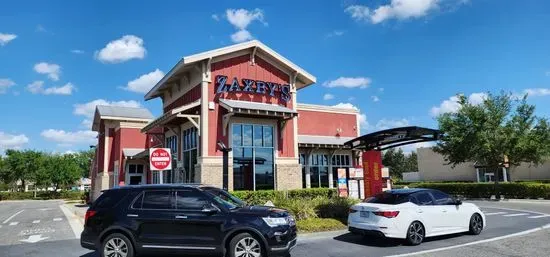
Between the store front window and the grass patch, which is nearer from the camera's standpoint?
the grass patch

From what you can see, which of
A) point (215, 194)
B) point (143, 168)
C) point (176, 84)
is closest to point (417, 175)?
point (143, 168)

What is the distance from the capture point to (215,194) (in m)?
9.31

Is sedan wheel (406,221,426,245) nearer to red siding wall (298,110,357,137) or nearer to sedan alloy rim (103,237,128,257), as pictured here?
sedan alloy rim (103,237,128,257)

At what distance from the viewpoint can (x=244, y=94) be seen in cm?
2092

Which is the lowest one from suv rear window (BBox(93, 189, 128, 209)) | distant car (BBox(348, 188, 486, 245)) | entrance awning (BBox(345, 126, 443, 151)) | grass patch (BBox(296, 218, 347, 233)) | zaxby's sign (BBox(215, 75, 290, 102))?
grass patch (BBox(296, 218, 347, 233))

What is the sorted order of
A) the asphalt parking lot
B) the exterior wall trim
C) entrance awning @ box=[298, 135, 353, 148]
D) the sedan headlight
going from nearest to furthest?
the sedan headlight, the asphalt parking lot, entrance awning @ box=[298, 135, 353, 148], the exterior wall trim

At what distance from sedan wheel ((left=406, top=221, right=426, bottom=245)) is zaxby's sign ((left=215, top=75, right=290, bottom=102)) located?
12.0 metres

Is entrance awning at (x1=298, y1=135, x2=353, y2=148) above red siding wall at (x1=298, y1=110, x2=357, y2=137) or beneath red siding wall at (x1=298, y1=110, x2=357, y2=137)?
beneath

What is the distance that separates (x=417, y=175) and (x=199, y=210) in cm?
5443

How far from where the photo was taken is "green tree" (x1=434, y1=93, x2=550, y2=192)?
30.2 metres

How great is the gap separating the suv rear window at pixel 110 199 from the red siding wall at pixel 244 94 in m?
10.1

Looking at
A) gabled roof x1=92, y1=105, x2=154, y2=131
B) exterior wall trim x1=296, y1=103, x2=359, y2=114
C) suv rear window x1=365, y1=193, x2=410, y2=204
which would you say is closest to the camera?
suv rear window x1=365, y1=193, x2=410, y2=204

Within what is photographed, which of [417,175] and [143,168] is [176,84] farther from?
[417,175]

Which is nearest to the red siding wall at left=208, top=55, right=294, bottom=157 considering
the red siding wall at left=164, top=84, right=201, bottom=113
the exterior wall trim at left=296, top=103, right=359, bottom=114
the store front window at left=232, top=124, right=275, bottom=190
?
the store front window at left=232, top=124, right=275, bottom=190
